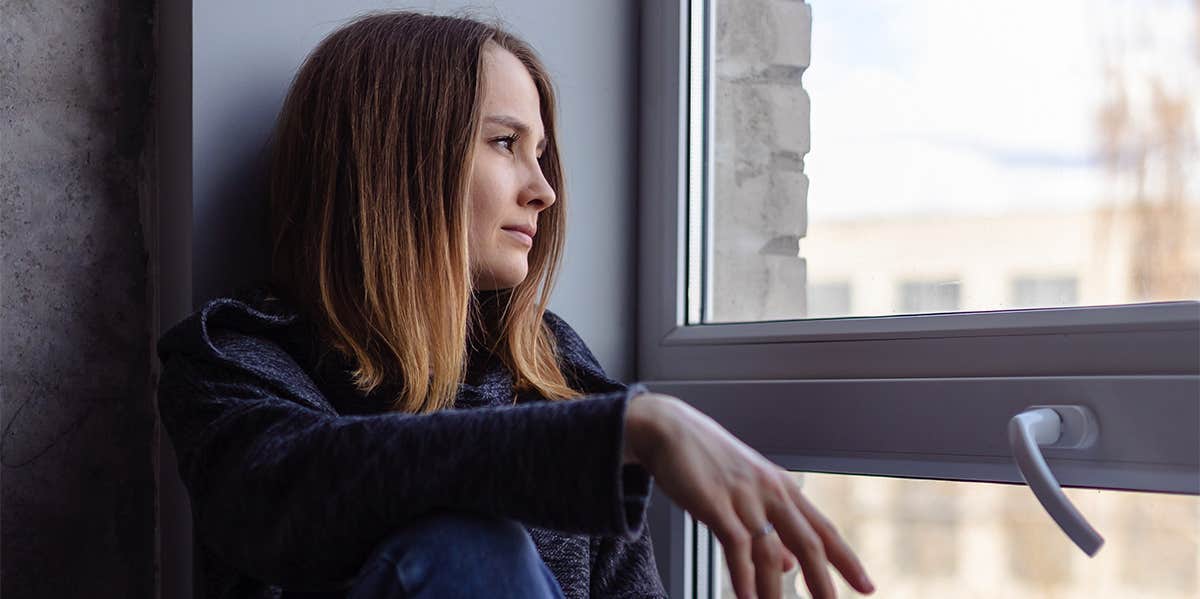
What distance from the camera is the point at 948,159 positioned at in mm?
1086

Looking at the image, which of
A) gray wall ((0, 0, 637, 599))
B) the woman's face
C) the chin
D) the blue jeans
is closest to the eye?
the woman's face

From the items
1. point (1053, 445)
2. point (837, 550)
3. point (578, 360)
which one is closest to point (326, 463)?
point (837, 550)

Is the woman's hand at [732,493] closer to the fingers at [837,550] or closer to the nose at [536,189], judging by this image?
the fingers at [837,550]

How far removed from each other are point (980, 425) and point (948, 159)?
258mm

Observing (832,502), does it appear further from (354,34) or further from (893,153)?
(354,34)

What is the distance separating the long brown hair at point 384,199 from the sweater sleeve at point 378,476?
0.56 feet

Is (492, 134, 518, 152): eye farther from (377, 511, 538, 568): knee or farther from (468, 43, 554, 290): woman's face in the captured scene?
(377, 511, 538, 568): knee

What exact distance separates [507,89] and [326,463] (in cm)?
47

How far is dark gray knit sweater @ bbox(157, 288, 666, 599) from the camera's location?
75cm

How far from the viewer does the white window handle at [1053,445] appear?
857 millimetres

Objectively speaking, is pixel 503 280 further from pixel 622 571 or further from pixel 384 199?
pixel 622 571

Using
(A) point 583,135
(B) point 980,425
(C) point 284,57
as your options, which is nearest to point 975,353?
(B) point 980,425

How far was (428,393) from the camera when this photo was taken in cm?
106

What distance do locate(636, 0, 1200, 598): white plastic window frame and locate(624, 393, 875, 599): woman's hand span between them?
29cm
